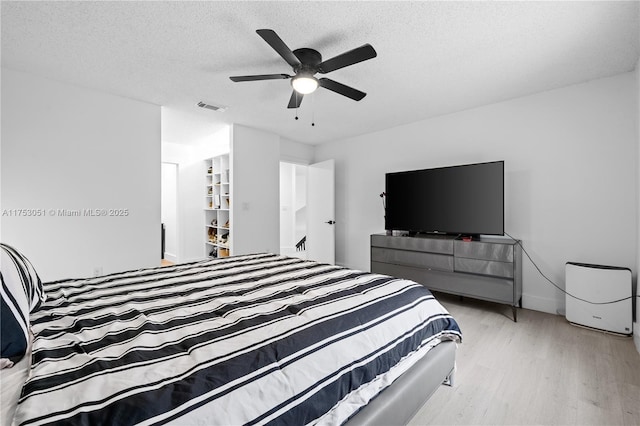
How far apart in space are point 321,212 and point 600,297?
3.81 m

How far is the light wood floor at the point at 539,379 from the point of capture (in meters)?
1.62

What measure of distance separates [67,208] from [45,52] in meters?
1.46

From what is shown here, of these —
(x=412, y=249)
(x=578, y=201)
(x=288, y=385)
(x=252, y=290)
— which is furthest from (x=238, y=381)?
(x=578, y=201)

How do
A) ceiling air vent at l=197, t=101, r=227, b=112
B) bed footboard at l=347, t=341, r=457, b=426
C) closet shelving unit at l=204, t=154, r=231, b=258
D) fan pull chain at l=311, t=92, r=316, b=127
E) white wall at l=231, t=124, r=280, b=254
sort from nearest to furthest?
bed footboard at l=347, t=341, r=457, b=426, fan pull chain at l=311, t=92, r=316, b=127, ceiling air vent at l=197, t=101, r=227, b=112, white wall at l=231, t=124, r=280, b=254, closet shelving unit at l=204, t=154, r=231, b=258

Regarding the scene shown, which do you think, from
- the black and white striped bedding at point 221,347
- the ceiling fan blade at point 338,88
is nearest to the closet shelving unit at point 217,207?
the ceiling fan blade at point 338,88

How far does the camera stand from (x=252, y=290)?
159cm

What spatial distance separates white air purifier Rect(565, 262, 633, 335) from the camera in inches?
100

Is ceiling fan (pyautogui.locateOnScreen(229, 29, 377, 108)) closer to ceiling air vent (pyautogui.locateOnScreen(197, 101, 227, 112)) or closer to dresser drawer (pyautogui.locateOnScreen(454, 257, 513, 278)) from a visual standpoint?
ceiling air vent (pyautogui.locateOnScreen(197, 101, 227, 112))

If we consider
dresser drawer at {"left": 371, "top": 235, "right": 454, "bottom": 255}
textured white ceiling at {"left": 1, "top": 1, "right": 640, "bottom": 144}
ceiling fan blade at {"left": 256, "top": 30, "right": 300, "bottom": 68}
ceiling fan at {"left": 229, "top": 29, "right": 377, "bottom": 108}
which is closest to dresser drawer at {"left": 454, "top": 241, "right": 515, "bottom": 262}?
dresser drawer at {"left": 371, "top": 235, "right": 454, "bottom": 255}

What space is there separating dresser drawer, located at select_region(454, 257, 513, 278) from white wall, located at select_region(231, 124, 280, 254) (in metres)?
2.84

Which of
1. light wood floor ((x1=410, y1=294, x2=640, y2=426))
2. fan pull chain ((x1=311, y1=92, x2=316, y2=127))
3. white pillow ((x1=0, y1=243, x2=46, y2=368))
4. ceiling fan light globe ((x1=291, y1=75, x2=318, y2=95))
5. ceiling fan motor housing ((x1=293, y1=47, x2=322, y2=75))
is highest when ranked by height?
fan pull chain ((x1=311, y1=92, x2=316, y2=127))

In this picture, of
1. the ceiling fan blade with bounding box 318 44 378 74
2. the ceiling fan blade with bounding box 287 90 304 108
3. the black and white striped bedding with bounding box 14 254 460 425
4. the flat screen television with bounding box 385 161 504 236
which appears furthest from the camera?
the flat screen television with bounding box 385 161 504 236

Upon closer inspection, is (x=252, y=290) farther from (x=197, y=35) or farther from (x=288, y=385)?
(x=197, y=35)

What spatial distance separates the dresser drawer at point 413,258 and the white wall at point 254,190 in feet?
5.85
